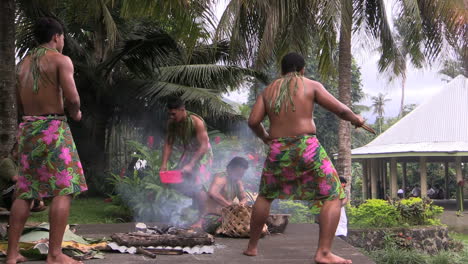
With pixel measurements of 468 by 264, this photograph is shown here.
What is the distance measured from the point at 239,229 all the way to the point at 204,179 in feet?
2.82

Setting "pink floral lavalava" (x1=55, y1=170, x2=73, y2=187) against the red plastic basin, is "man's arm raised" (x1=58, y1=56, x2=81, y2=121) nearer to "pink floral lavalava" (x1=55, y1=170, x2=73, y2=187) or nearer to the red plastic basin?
"pink floral lavalava" (x1=55, y1=170, x2=73, y2=187)

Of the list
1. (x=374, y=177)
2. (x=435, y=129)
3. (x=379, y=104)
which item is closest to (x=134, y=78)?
(x=435, y=129)

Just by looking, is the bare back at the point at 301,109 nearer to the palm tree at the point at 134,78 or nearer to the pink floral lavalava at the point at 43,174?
the pink floral lavalava at the point at 43,174

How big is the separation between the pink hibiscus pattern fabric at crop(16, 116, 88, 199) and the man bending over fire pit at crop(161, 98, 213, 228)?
218 cm

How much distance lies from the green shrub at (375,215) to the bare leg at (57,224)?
852 centimetres

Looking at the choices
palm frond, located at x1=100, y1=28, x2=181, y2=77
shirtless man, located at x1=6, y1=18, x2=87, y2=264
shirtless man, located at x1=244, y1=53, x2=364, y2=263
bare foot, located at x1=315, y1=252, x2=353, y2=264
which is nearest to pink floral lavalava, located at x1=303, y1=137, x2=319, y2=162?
shirtless man, located at x1=244, y1=53, x2=364, y2=263

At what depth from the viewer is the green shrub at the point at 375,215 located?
37.1 feet

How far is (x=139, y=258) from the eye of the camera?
4156 millimetres

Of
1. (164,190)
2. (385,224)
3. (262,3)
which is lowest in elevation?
(385,224)

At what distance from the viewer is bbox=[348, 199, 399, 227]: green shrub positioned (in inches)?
445

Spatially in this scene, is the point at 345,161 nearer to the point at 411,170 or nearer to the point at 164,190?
the point at 164,190

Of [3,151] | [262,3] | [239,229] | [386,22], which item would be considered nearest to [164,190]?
[3,151]

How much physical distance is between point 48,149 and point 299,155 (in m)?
1.60

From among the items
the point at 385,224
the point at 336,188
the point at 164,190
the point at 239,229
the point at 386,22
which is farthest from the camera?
the point at 386,22
